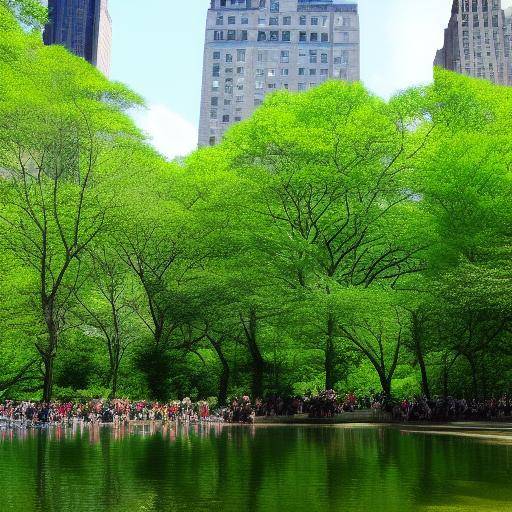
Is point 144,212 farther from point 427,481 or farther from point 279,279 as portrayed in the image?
point 427,481

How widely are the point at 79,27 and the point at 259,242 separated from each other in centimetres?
15663

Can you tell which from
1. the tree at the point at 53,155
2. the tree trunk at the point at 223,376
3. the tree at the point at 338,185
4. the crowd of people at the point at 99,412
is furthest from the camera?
the tree trunk at the point at 223,376

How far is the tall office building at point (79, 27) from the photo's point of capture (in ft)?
578

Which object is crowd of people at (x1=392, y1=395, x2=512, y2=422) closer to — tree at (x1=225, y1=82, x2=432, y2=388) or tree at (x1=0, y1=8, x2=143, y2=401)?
tree at (x1=225, y1=82, x2=432, y2=388)

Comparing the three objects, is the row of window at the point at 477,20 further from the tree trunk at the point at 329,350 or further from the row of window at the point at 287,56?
the tree trunk at the point at 329,350

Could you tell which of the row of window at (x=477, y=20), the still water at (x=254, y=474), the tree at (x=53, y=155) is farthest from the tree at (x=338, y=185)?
the row of window at (x=477, y=20)

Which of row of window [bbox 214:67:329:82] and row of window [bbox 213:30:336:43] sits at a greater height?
row of window [bbox 213:30:336:43]

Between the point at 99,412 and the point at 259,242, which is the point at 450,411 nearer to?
the point at 259,242

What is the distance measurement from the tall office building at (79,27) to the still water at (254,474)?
166389 millimetres

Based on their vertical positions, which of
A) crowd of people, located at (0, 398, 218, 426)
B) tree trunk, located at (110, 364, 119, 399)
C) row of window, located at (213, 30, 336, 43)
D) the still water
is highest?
row of window, located at (213, 30, 336, 43)

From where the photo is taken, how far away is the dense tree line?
33.3m

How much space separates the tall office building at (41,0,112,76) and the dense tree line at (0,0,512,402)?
471ft

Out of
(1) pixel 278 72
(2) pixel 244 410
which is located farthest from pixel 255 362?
(1) pixel 278 72

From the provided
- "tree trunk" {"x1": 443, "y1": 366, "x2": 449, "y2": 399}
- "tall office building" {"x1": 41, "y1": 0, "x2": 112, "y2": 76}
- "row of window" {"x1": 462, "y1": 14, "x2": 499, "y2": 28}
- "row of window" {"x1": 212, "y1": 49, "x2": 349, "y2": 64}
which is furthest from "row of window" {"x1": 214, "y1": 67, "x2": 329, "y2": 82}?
"tree trunk" {"x1": 443, "y1": 366, "x2": 449, "y2": 399}
